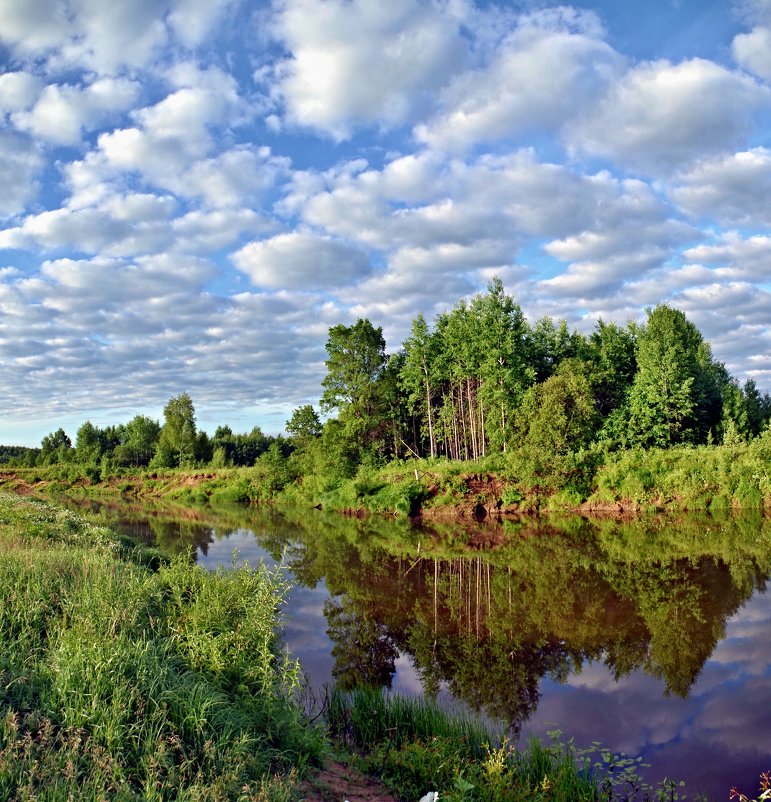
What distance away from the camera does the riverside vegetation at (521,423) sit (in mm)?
36531

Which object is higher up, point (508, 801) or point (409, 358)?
point (409, 358)

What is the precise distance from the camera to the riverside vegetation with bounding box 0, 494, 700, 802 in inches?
196

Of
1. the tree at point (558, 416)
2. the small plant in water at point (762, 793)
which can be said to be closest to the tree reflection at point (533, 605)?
the small plant in water at point (762, 793)

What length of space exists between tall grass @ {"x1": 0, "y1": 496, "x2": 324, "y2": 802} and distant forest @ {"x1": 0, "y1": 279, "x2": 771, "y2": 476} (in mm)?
32069

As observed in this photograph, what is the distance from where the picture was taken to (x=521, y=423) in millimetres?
41719

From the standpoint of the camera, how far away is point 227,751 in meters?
5.59

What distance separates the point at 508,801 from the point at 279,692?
3.49 meters

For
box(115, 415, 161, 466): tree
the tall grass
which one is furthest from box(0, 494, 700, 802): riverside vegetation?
box(115, 415, 161, 466): tree

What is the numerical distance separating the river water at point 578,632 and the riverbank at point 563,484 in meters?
5.37

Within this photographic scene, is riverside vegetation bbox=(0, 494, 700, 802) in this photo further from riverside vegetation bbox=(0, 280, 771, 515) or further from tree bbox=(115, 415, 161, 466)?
tree bbox=(115, 415, 161, 466)

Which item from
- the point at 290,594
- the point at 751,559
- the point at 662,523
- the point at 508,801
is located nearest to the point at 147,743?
the point at 508,801

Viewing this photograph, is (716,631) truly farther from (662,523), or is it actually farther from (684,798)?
(662,523)

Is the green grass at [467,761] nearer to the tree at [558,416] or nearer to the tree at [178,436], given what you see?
the tree at [558,416]

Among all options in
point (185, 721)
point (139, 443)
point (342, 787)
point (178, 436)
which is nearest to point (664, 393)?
point (342, 787)
